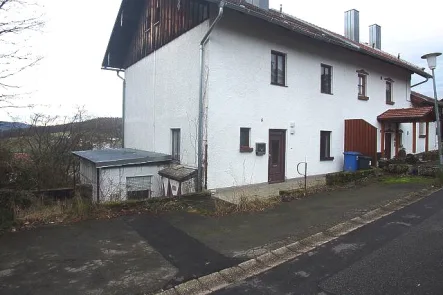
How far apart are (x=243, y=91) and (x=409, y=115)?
10.7 metres

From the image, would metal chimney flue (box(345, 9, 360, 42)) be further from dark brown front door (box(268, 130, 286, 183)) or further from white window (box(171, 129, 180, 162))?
white window (box(171, 129, 180, 162))

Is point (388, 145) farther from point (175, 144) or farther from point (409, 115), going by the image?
point (175, 144)

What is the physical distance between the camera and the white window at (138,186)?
451 inches

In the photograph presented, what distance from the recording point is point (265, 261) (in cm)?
460

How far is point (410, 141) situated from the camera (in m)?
20.7

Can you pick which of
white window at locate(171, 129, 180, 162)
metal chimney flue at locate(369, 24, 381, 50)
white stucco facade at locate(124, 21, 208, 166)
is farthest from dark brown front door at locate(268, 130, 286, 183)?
metal chimney flue at locate(369, 24, 381, 50)

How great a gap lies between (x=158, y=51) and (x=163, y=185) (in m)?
6.05

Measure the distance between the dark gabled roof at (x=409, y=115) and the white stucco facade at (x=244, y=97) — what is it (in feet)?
4.99

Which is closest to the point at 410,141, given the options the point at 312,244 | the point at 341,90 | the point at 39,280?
the point at 341,90

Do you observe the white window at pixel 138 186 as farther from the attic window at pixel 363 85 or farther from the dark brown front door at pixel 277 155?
the attic window at pixel 363 85

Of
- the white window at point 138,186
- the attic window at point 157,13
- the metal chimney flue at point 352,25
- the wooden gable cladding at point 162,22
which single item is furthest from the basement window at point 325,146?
the metal chimney flue at point 352,25

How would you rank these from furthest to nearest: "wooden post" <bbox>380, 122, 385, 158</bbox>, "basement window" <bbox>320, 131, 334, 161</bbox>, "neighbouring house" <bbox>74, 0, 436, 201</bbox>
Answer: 1. "wooden post" <bbox>380, 122, 385, 158</bbox>
2. "basement window" <bbox>320, 131, 334, 161</bbox>
3. "neighbouring house" <bbox>74, 0, 436, 201</bbox>

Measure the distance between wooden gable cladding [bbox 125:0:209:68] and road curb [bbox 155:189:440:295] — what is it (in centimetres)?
752

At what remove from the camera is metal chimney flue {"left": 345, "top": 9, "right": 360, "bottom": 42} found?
21891 mm
